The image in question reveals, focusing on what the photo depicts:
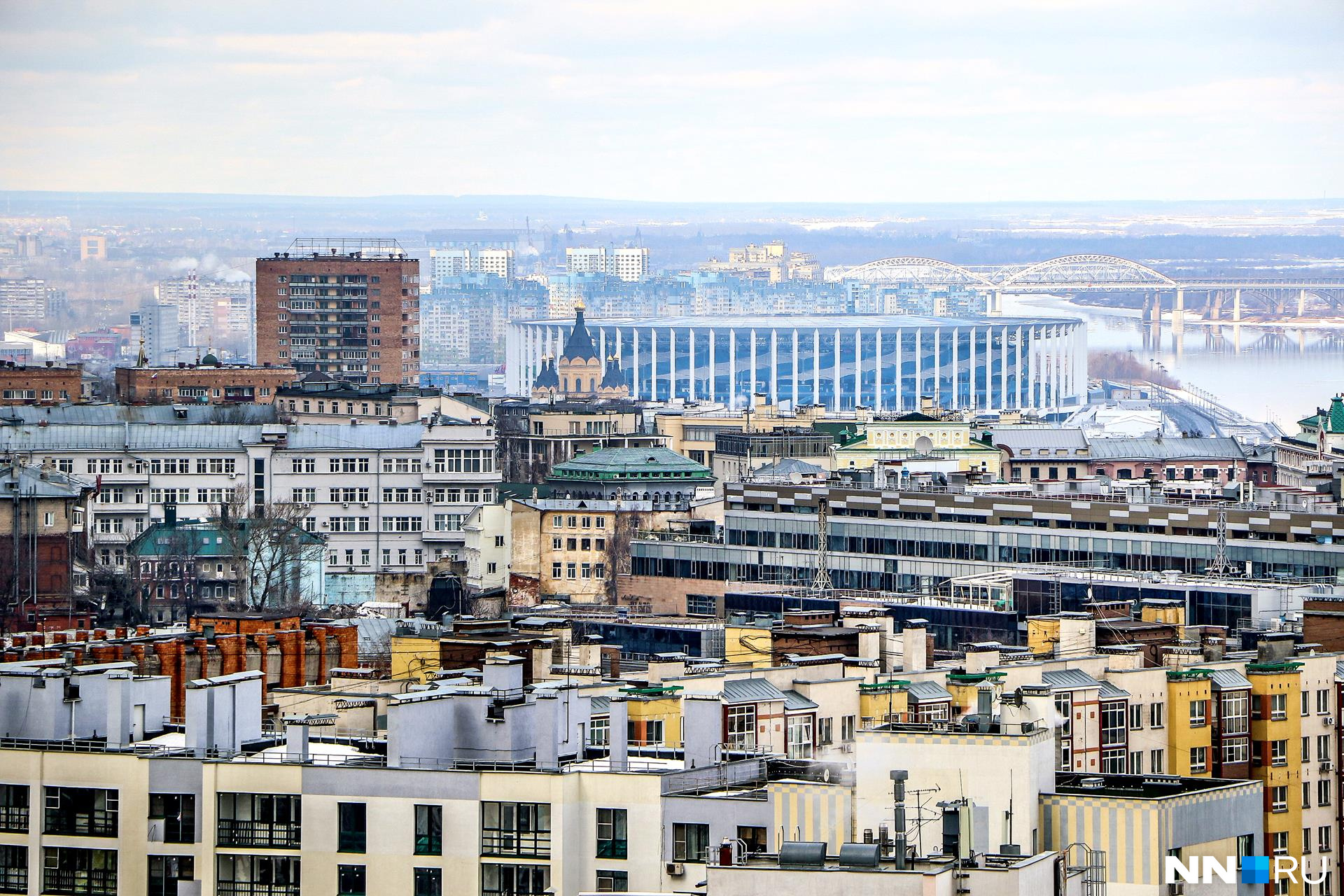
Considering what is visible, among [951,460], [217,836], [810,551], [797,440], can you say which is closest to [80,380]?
[797,440]

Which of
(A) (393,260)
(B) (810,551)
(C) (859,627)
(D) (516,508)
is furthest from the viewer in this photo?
(A) (393,260)

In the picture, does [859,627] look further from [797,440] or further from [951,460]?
[797,440]

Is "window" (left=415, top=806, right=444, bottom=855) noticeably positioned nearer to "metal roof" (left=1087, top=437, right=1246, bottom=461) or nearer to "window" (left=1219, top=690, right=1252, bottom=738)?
"window" (left=1219, top=690, right=1252, bottom=738)

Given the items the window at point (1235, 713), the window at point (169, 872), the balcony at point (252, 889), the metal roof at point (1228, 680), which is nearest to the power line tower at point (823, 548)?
the metal roof at point (1228, 680)

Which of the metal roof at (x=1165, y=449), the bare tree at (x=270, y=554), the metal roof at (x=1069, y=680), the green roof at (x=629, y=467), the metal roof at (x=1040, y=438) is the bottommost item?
the bare tree at (x=270, y=554)

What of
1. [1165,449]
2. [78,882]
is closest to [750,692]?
[78,882]

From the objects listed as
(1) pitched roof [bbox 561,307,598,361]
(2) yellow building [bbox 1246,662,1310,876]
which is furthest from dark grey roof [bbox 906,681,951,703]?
(1) pitched roof [bbox 561,307,598,361]

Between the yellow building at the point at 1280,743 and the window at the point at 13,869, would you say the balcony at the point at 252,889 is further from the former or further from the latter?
the yellow building at the point at 1280,743
